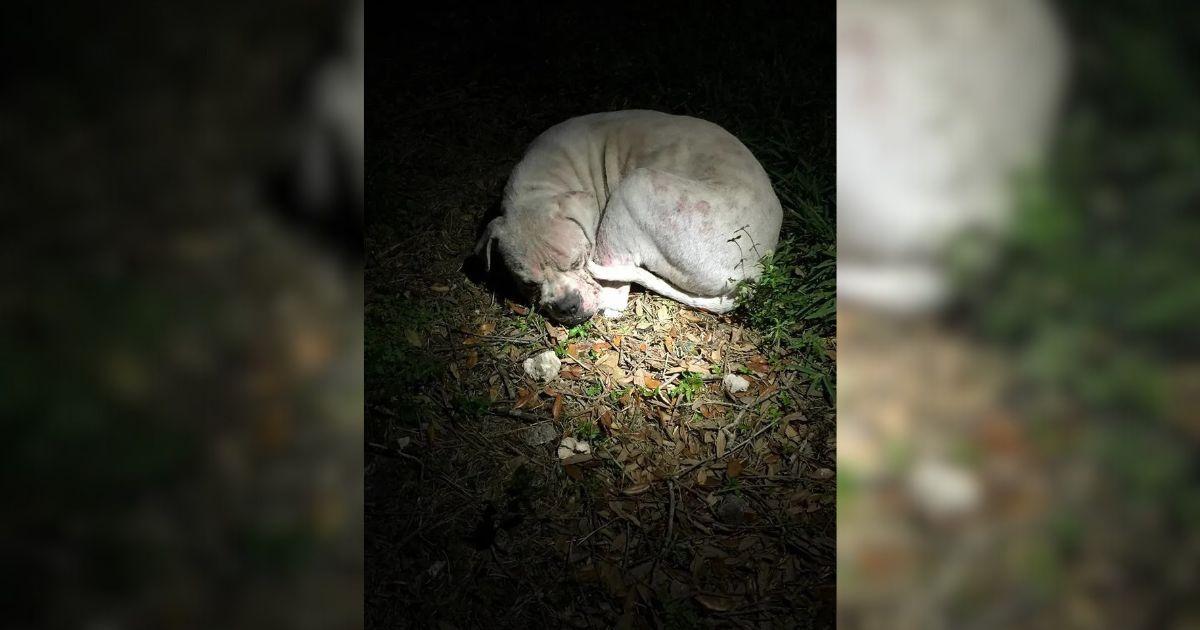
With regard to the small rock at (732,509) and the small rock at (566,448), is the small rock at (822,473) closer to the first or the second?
the small rock at (732,509)

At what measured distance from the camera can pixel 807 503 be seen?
3467 mm

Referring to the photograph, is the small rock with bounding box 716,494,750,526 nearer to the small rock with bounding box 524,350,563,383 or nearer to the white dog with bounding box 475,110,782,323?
the small rock with bounding box 524,350,563,383

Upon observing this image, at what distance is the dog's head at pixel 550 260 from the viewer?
172 inches

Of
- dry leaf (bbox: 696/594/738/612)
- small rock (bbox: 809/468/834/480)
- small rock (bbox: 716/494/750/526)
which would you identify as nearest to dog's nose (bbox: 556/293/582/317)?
small rock (bbox: 716/494/750/526)

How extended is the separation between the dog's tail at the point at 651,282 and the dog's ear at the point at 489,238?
0.60 m

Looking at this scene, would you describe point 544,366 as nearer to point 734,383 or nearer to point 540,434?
point 540,434

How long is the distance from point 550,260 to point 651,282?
649 millimetres
